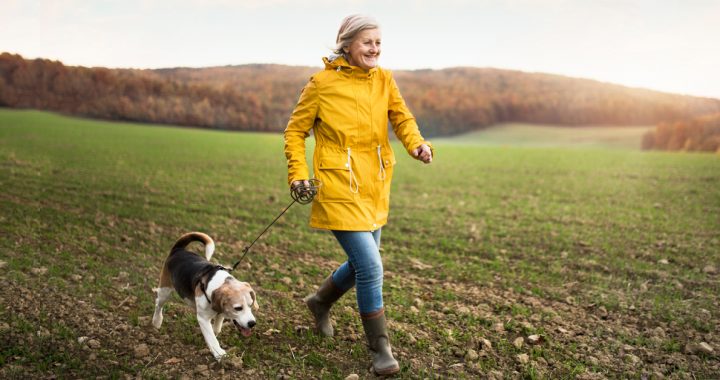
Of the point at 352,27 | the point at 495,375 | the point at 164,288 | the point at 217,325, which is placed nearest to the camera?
the point at 352,27

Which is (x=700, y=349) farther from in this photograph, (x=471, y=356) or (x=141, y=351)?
(x=141, y=351)

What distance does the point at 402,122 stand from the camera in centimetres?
402

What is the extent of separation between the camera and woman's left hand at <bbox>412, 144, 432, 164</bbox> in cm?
385

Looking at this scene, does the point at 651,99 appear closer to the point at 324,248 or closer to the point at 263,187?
the point at 263,187

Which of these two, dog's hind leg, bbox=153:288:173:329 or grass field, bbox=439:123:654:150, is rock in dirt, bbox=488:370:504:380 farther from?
grass field, bbox=439:123:654:150

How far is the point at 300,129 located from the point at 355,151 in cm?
38

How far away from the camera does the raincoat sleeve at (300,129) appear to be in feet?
12.3

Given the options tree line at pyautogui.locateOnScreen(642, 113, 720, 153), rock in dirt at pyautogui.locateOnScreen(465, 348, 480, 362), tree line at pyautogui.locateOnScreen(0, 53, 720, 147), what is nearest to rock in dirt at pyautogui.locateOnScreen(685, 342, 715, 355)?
rock in dirt at pyautogui.locateOnScreen(465, 348, 480, 362)

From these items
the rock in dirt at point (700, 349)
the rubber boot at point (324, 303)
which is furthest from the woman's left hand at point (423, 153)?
the rock in dirt at point (700, 349)

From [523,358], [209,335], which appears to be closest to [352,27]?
[209,335]

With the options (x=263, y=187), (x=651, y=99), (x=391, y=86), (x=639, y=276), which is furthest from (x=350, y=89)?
(x=651, y=99)

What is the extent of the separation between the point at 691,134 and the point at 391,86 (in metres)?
22.0

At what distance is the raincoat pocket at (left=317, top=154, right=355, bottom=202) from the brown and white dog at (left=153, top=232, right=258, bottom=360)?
30.3 inches

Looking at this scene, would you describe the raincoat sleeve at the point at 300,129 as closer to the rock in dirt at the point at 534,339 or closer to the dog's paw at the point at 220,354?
the dog's paw at the point at 220,354
